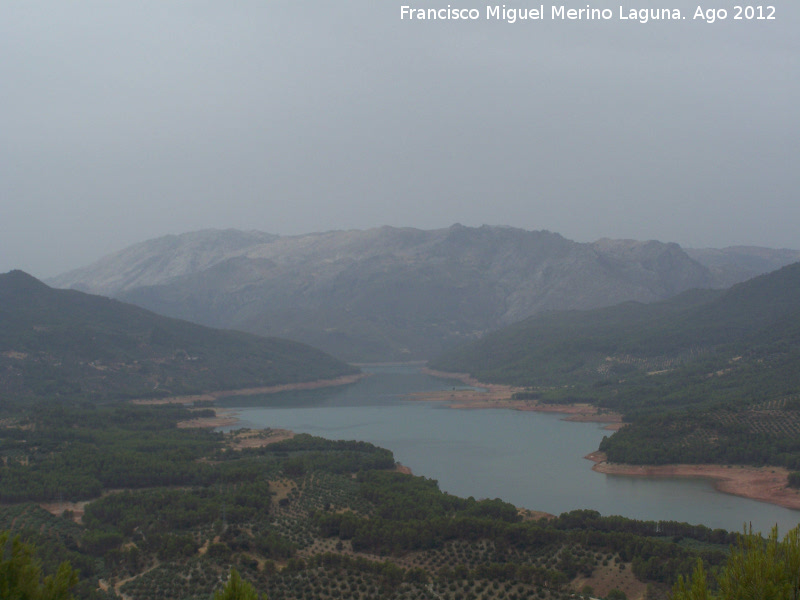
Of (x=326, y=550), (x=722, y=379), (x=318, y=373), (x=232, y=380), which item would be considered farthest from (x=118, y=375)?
(x=326, y=550)

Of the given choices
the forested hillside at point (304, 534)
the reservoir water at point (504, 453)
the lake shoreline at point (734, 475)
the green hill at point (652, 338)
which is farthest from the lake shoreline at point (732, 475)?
the green hill at point (652, 338)

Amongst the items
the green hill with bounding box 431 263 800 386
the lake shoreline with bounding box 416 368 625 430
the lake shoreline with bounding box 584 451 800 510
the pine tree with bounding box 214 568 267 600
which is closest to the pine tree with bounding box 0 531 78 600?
the pine tree with bounding box 214 568 267 600

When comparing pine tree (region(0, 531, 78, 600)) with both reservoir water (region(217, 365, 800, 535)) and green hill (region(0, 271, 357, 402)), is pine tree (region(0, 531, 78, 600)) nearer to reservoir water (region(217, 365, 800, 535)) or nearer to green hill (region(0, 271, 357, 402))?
reservoir water (region(217, 365, 800, 535))

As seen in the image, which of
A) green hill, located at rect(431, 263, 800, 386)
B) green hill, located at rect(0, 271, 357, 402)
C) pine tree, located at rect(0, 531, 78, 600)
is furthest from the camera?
green hill, located at rect(431, 263, 800, 386)

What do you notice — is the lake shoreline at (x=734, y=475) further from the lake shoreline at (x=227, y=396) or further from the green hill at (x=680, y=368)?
the lake shoreline at (x=227, y=396)

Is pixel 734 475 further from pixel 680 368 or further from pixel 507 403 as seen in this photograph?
pixel 507 403

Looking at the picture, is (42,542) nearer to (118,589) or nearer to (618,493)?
(118,589)
